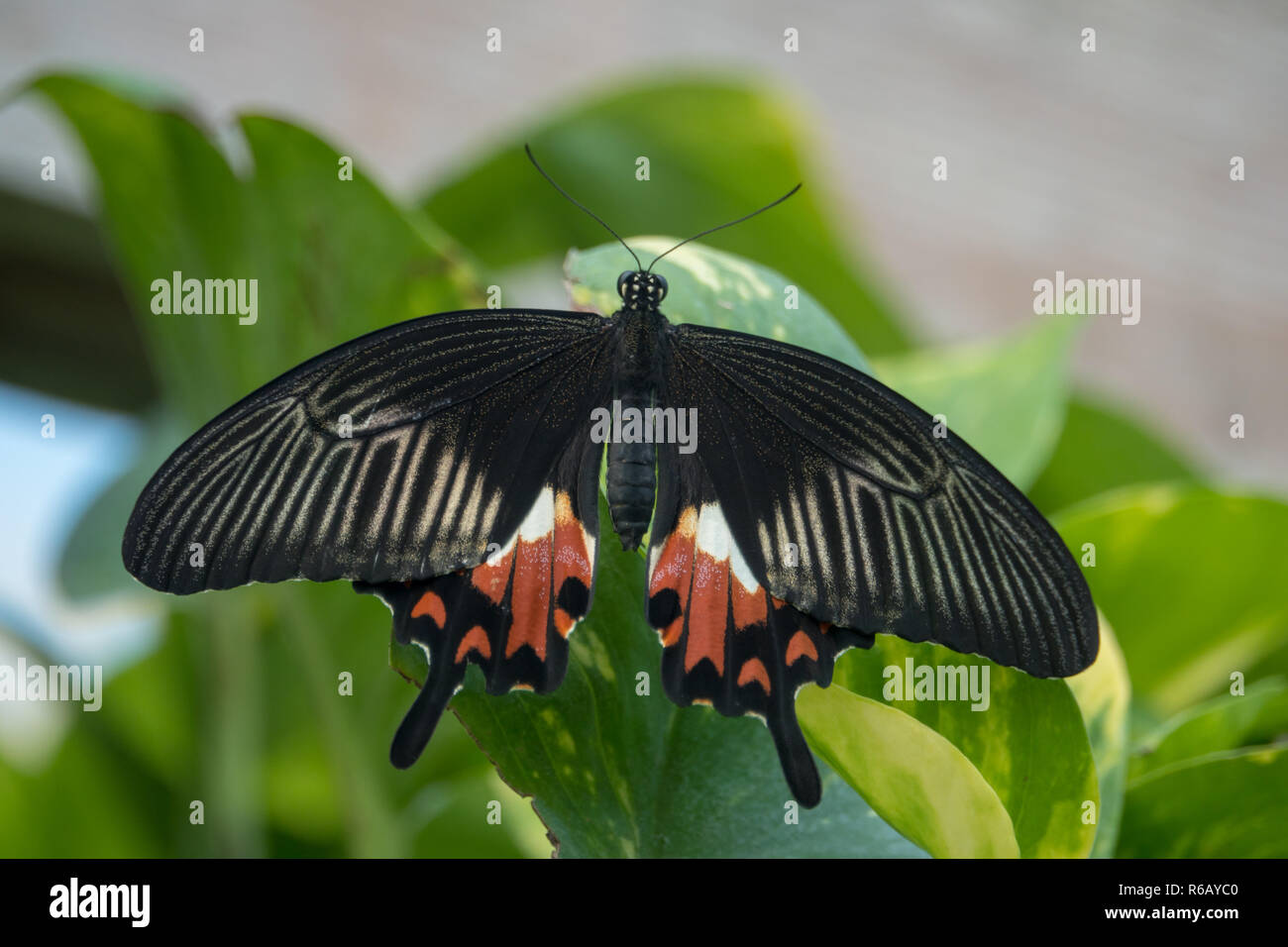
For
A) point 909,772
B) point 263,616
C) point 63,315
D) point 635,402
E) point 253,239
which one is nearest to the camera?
point 909,772

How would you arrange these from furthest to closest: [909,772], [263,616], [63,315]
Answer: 1. [63,315]
2. [263,616]
3. [909,772]

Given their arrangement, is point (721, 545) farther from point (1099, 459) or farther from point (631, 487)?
point (1099, 459)

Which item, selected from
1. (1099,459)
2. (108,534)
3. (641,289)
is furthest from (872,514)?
(108,534)

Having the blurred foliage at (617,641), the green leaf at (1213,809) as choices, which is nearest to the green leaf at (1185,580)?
the blurred foliage at (617,641)

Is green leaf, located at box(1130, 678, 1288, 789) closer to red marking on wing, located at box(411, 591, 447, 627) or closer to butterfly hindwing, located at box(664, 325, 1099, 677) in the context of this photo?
butterfly hindwing, located at box(664, 325, 1099, 677)

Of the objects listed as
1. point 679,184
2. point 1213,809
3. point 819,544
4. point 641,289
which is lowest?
point 1213,809

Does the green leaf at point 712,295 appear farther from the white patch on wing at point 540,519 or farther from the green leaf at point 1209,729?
the green leaf at point 1209,729

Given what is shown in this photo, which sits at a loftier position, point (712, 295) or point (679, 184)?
point (679, 184)
